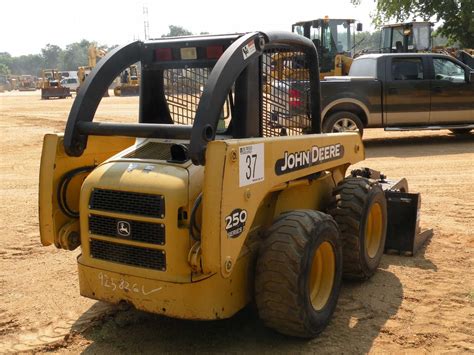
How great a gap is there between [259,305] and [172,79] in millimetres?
1819

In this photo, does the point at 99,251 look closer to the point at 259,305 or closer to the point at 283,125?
the point at 259,305

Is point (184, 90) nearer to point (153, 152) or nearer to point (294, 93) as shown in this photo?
point (153, 152)

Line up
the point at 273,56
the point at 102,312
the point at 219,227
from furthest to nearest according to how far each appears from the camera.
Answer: the point at 102,312 → the point at 273,56 → the point at 219,227

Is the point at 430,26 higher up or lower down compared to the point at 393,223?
higher up

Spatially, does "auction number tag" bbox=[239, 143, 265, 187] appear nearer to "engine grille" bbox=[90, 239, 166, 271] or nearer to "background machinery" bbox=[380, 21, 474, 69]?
"engine grille" bbox=[90, 239, 166, 271]

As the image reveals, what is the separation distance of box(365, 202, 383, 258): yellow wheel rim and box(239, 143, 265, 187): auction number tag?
1.91 meters

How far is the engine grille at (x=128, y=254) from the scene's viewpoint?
344 centimetres

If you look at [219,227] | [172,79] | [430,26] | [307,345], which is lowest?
[307,345]

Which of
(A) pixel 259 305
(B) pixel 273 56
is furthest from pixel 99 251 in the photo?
(B) pixel 273 56

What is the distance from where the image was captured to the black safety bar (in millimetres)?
3240

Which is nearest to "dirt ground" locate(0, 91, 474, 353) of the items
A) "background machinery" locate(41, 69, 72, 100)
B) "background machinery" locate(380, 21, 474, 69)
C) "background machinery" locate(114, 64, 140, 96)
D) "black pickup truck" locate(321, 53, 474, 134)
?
"black pickup truck" locate(321, 53, 474, 134)

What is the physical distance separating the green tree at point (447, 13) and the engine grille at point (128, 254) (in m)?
29.4

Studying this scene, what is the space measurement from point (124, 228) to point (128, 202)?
169mm

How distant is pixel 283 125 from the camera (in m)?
4.30
